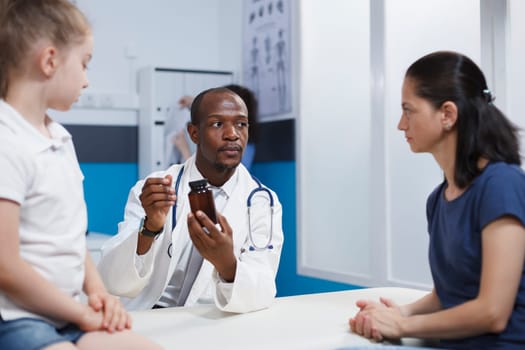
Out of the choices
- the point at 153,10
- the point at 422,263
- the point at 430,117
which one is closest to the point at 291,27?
the point at 153,10

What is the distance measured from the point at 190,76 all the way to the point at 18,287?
3.64 m

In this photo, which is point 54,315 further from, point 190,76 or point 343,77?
point 190,76

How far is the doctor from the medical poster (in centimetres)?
212

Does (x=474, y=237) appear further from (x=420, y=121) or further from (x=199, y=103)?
(x=199, y=103)

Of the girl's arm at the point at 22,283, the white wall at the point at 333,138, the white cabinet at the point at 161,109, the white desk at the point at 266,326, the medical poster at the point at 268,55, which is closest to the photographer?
the girl's arm at the point at 22,283

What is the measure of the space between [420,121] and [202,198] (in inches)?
18.9

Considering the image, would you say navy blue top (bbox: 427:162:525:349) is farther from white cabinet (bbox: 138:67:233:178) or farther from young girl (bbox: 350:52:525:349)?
white cabinet (bbox: 138:67:233:178)

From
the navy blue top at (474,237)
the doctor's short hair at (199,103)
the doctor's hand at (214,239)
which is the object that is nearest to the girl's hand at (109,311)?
the doctor's hand at (214,239)

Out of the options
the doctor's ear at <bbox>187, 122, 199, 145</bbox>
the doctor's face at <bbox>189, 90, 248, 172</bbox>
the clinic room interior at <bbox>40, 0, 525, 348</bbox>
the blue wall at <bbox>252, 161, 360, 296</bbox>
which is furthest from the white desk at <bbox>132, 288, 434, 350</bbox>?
the blue wall at <bbox>252, 161, 360, 296</bbox>

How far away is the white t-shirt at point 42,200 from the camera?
1002 millimetres

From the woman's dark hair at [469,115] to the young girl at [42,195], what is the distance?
26.1 inches

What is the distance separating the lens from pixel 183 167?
2025 millimetres

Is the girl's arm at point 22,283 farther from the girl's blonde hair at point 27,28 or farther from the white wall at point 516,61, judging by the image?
the white wall at point 516,61

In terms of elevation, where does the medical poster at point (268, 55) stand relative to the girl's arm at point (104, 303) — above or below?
above
